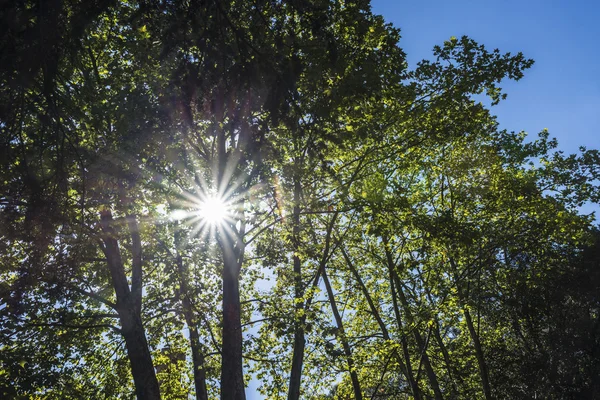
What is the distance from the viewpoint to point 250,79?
5559 mm

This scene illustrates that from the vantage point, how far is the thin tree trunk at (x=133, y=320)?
35.8 feet

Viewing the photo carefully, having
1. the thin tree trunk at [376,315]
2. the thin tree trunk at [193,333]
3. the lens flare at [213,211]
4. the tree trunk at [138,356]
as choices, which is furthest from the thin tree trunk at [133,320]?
the thin tree trunk at [376,315]

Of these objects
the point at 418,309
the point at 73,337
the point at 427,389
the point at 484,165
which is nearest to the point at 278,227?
the point at 418,309

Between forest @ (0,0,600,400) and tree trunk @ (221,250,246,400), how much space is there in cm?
6

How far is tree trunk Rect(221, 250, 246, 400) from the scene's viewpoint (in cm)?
1078

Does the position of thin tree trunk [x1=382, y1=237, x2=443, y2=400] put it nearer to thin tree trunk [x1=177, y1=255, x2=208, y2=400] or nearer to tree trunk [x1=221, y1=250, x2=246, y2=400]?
tree trunk [x1=221, y1=250, x2=246, y2=400]

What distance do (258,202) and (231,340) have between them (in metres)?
3.82

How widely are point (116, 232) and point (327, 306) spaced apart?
32.5ft

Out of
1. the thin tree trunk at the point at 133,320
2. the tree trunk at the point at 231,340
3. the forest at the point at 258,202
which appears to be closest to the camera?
the forest at the point at 258,202

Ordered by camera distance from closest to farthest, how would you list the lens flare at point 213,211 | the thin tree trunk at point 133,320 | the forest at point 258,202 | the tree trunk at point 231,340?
1. the forest at point 258,202
2. the tree trunk at point 231,340
3. the thin tree trunk at point 133,320
4. the lens flare at point 213,211

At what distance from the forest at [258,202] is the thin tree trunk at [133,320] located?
0.05 meters

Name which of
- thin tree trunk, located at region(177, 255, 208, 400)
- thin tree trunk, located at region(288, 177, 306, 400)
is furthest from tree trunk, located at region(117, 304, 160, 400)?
thin tree trunk, located at region(288, 177, 306, 400)

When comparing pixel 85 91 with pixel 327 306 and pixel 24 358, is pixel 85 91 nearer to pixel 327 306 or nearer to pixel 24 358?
pixel 24 358

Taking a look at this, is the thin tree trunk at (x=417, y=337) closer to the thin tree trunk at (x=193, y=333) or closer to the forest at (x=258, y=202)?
the forest at (x=258, y=202)
